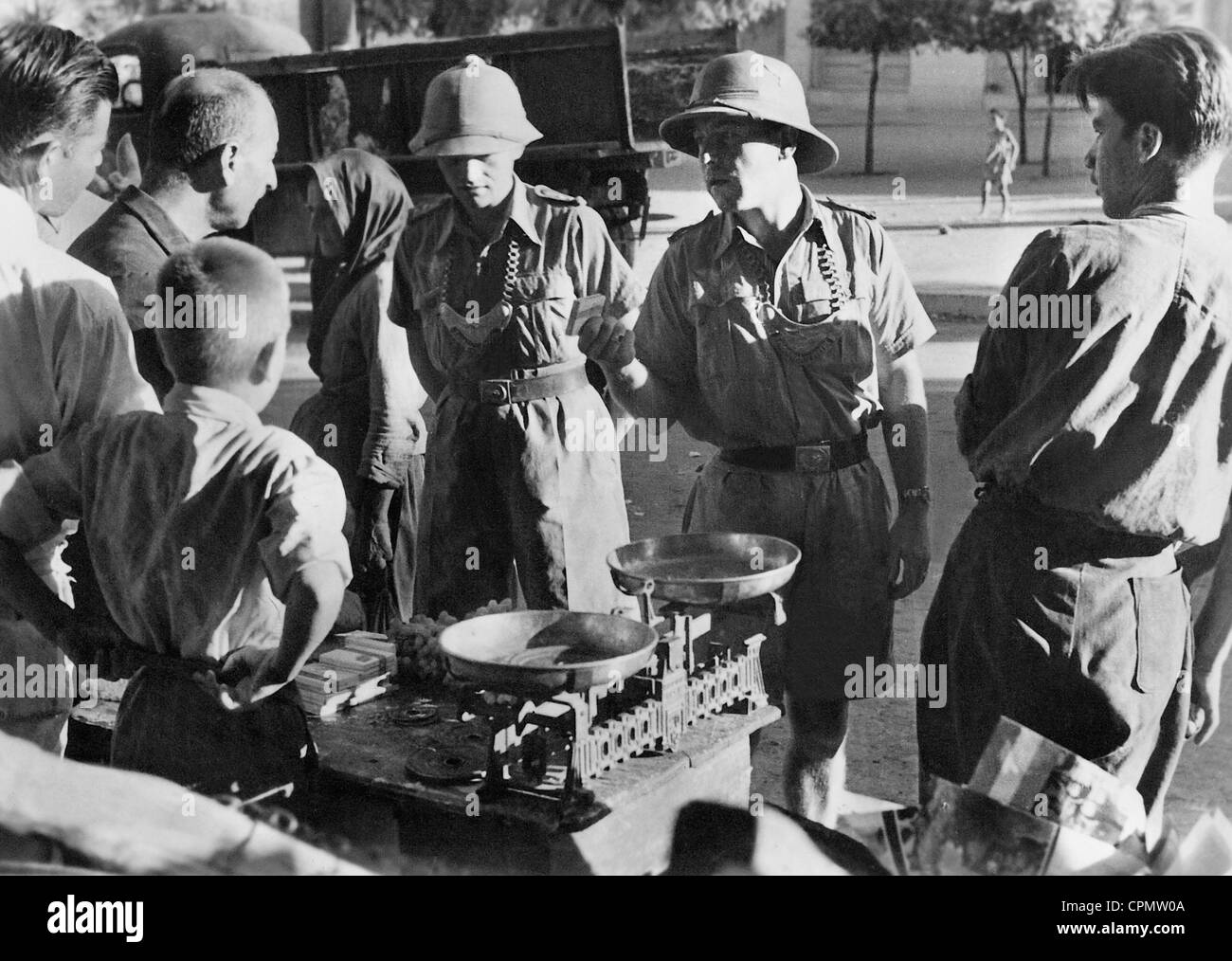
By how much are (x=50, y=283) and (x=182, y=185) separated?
16.4 inches

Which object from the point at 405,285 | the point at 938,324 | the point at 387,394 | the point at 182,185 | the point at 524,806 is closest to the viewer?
the point at 524,806

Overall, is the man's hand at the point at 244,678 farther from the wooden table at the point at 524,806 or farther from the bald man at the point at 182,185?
the bald man at the point at 182,185

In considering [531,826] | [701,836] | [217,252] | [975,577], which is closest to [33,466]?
[217,252]

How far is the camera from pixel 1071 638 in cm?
319

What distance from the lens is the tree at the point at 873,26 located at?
3.41 meters

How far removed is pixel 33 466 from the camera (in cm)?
328

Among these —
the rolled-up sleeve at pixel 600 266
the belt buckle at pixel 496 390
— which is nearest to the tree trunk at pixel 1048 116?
the rolled-up sleeve at pixel 600 266

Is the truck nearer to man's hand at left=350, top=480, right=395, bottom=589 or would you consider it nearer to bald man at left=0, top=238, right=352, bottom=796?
man's hand at left=350, top=480, right=395, bottom=589

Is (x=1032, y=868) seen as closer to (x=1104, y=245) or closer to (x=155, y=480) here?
(x=1104, y=245)

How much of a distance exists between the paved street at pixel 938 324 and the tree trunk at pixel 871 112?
0.05m

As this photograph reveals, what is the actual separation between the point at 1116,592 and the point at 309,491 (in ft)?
5.82

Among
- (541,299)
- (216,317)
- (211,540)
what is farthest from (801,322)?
(211,540)

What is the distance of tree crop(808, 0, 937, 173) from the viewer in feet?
11.2

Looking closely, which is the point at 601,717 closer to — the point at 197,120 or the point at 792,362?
the point at 792,362
